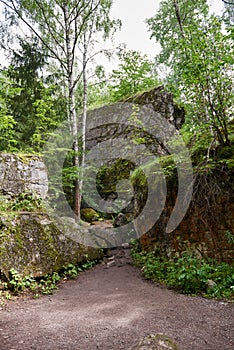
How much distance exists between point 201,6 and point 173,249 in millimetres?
9399

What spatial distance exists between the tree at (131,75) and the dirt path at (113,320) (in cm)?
1000

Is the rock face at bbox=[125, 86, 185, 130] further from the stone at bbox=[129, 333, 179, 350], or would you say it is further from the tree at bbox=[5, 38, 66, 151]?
the stone at bbox=[129, 333, 179, 350]

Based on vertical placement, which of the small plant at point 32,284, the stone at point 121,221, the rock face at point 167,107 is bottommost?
the small plant at point 32,284

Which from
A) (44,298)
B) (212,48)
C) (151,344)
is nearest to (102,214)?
(44,298)

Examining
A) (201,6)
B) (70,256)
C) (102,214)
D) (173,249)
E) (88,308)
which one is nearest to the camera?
(88,308)

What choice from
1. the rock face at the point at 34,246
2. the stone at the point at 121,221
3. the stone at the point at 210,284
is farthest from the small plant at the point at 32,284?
the stone at the point at 121,221

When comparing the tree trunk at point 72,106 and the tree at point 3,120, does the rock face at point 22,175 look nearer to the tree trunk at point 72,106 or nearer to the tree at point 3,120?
the tree at point 3,120

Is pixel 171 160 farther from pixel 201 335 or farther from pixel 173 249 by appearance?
pixel 201 335

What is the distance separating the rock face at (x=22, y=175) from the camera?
634cm

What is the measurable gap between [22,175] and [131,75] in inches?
326

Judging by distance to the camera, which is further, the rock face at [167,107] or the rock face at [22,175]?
the rock face at [167,107]

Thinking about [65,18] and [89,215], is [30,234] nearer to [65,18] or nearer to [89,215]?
[89,215]

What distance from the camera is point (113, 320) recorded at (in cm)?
300

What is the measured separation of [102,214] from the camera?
35.1 ft
